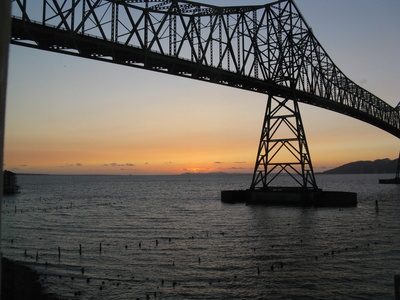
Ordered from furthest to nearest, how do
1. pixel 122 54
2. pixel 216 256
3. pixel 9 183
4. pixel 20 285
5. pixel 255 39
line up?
pixel 9 183, pixel 255 39, pixel 122 54, pixel 216 256, pixel 20 285

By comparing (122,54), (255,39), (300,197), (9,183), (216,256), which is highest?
(255,39)

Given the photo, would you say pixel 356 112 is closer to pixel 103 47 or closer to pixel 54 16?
pixel 103 47

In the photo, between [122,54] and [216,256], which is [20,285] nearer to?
[216,256]

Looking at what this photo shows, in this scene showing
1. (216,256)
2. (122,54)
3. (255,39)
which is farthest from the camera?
(255,39)

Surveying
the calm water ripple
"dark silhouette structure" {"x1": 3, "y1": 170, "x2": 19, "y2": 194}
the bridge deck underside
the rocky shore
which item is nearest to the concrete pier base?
the calm water ripple

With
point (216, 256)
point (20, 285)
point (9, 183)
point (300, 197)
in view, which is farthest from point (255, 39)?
point (9, 183)

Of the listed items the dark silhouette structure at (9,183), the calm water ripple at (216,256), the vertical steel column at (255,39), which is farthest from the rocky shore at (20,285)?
the dark silhouette structure at (9,183)

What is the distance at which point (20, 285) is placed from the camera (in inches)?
786

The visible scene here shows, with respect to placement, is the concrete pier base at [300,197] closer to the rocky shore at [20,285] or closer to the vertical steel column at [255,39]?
the vertical steel column at [255,39]

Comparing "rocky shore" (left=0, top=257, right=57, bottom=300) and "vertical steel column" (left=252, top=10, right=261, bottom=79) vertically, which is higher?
"vertical steel column" (left=252, top=10, right=261, bottom=79)

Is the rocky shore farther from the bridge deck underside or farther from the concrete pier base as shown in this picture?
the concrete pier base

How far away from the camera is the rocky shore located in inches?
716

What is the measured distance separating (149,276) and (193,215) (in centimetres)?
3292

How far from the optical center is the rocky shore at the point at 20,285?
59.7 ft
